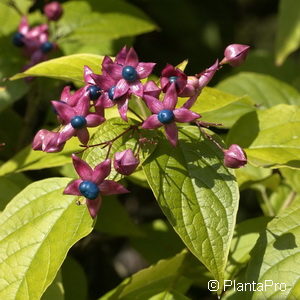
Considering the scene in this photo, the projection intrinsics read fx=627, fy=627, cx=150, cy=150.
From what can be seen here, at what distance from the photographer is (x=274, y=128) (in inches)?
71.4

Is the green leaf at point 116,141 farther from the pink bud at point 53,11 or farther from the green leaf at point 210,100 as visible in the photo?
the pink bud at point 53,11

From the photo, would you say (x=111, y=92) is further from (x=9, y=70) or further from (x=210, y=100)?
(x=9, y=70)

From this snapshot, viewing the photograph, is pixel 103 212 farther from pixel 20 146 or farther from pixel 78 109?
pixel 78 109

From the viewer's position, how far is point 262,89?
8.00 ft

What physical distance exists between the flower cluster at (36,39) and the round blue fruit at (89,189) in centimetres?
94

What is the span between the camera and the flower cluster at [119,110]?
1454 millimetres

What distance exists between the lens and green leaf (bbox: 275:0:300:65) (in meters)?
2.50

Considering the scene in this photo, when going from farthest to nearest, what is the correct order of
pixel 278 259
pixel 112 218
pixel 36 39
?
pixel 36 39
pixel 112 218
pixel 278 259

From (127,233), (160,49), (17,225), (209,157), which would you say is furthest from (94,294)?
(160,49)

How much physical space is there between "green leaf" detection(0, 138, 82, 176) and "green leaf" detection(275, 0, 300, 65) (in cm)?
108

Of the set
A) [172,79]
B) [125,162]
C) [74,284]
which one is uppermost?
[172,79]

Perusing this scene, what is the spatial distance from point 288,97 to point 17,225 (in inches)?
47.5

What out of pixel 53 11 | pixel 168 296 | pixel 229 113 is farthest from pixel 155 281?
pixel 53 11

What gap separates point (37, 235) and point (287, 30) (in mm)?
1439
